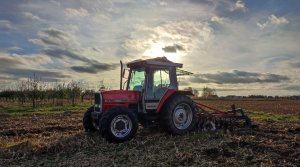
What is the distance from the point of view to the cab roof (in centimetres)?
1305

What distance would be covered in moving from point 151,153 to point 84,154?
6.23 ft

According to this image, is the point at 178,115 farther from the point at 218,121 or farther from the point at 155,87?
the point at 218,121

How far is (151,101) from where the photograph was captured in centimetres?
1302

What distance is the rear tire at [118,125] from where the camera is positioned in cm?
1141

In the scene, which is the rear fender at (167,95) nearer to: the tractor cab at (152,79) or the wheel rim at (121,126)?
the tractor cab at (152,79)

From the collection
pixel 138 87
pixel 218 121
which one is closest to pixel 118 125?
pixel 138 87

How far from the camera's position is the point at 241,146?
10805mm

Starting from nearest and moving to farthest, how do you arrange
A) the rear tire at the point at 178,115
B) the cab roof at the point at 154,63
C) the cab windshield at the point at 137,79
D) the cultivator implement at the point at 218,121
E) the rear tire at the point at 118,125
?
the rear tire at the point at 118,125 < the rear tire at the point at 178,115 < the cab roof at the point at 154,63 < the cab windshield at the point at 137,79 < the cultivator implement at the point at 218,121

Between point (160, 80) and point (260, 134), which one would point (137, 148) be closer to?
point (160, 80)

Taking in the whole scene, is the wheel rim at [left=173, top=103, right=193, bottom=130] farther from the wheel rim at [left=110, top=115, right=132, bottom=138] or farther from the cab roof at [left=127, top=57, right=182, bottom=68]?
the wheel rim at [left=110, top=115, right=132, bottom=138]

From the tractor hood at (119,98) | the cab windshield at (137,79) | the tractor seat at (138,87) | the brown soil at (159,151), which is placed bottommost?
the brown soil at (159,151)

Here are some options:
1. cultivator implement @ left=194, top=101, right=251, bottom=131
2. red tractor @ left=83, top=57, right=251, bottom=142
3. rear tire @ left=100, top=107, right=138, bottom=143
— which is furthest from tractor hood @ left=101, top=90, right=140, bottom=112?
cultivator implement @ left=194, top=101, right=251, bottom=131

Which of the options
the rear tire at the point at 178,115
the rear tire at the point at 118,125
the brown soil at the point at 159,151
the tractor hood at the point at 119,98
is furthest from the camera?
the rear tire at the point at 178,115

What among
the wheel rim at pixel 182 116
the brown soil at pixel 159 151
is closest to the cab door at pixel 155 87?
the wheel rim at pixel 182 116
